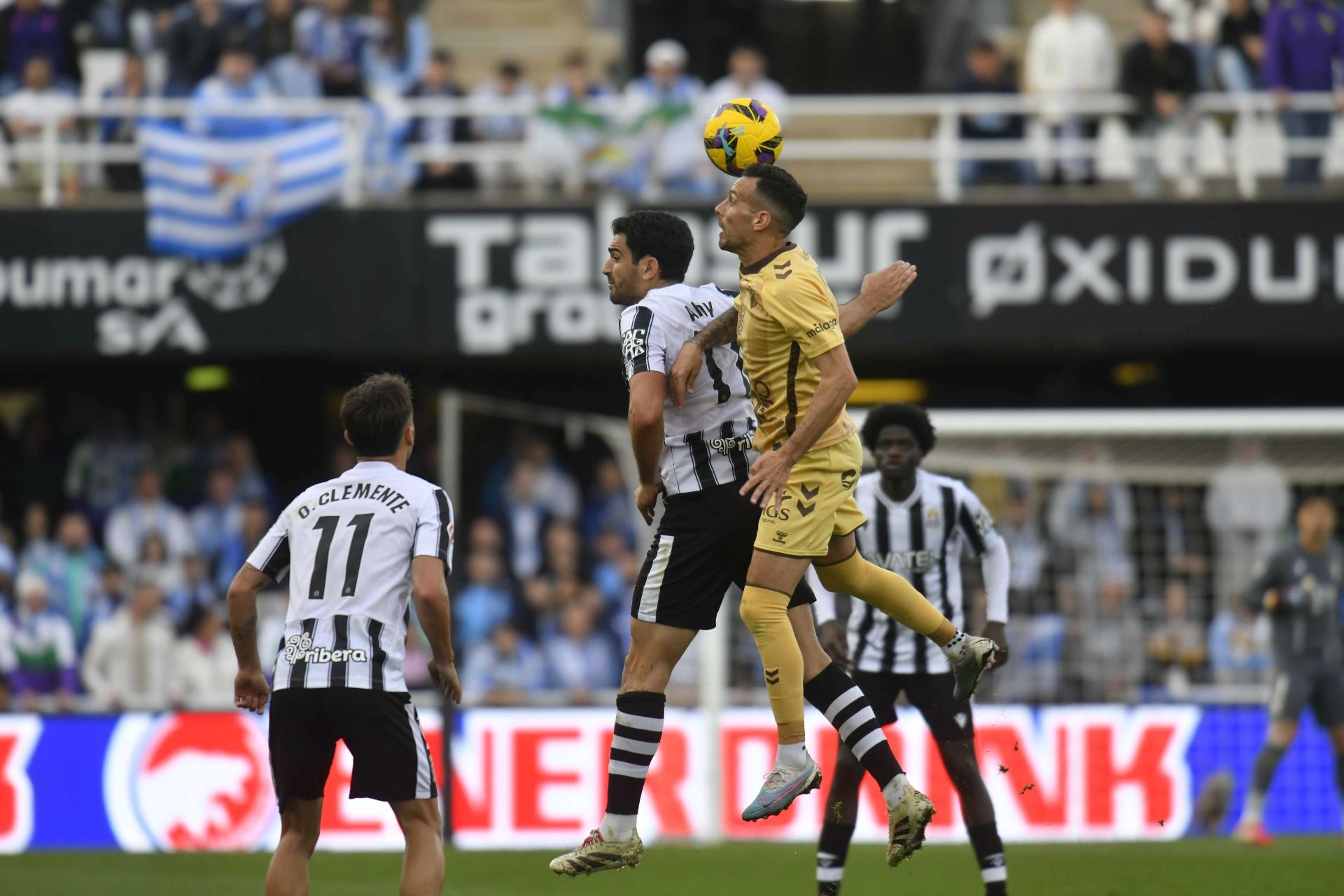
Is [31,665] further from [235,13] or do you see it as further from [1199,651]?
[1199,651]

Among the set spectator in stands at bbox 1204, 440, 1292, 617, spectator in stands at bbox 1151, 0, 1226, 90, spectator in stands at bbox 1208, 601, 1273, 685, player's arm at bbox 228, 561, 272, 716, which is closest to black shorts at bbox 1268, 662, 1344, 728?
spectator in stands at bbox 1208, 601, 1273, 685

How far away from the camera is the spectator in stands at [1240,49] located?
16.5m

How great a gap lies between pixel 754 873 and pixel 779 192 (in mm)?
5027

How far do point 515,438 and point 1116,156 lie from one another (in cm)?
596

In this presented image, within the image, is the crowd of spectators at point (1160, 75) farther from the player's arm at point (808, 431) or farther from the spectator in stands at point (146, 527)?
the player's arm at point (808, 431)

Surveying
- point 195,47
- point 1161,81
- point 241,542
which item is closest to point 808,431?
point 1161,81

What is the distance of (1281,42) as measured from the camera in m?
16.1

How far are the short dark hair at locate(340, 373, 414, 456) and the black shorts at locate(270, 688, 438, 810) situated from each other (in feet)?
2.79

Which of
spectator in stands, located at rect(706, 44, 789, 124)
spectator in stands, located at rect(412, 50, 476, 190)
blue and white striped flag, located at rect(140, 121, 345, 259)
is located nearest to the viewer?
blue and white striped flag, located at rect(140, 121, 345, 259)

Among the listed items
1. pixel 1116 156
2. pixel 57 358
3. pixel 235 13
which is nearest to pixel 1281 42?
pixel 1116 156

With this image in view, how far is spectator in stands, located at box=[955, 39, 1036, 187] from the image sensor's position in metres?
16.3

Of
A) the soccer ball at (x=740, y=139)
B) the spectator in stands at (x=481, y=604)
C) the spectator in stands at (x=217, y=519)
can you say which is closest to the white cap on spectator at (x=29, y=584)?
the spectator in stands at (x=217, y=519)

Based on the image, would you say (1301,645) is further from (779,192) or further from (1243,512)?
(779,192)

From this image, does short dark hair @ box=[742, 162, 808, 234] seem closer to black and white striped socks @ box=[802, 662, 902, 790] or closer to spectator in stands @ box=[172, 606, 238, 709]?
black and white striped socks @ box=[802, 662, 902, 790]
